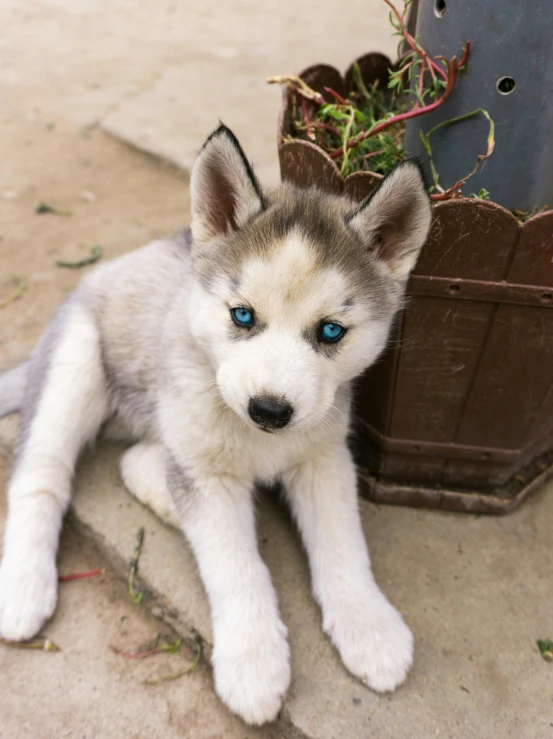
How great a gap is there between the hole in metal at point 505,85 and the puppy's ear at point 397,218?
2.24ft

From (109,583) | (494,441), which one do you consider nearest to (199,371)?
(109,583)

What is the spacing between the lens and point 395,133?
3.14m

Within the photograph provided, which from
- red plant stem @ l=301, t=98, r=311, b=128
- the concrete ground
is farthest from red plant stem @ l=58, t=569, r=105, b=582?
red plant stem @ l=301, t=98, r=311, b=128

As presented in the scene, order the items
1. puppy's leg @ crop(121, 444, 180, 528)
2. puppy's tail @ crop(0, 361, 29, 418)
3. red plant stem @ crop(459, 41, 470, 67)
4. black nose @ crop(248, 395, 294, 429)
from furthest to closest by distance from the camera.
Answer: puppy's tail @ crop(0, 361, 29, 418)
puppy's leg @ crop(121, 444, 180, 528)
red plant stem @ crop(459, 41, 470, 67)
black nose @ crop(248, 395, 294, 429)

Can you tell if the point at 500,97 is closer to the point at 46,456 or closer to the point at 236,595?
the point at 236,595

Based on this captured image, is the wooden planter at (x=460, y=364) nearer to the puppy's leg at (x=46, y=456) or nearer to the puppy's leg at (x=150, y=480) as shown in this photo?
the puppy's leg at (x=150, y=480)

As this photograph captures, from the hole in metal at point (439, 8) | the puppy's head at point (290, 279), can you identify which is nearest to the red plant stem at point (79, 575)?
the puppy's head at point (290, 279)

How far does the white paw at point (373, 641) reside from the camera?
2363 millimetres

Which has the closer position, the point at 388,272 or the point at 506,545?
the point at 388,272

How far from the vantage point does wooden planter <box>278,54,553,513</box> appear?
227cm

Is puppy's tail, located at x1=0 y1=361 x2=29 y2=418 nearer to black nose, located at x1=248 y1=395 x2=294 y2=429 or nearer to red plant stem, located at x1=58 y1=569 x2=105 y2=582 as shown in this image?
red plant stem, located at x1=58 y1=569 x2=105 y2=582

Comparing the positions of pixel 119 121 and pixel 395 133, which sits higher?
pixel 395 133

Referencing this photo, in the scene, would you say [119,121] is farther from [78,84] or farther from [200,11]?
[200,11]

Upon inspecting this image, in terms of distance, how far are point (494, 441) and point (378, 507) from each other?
63 cm
